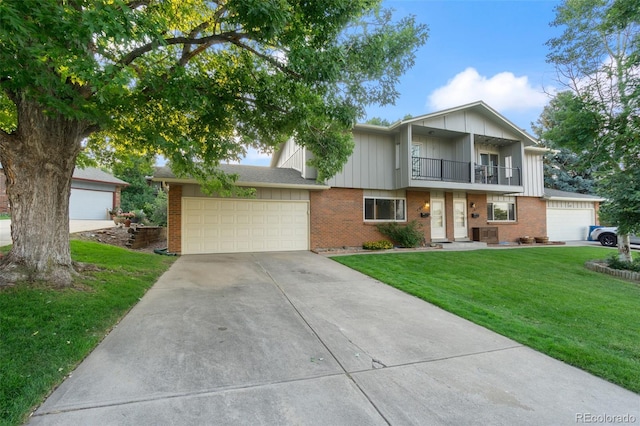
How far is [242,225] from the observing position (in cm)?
1097

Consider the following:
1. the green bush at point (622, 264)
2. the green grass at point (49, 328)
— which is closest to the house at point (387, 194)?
the green grass at point (49, 328)

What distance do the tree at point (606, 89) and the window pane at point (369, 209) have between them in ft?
22.0

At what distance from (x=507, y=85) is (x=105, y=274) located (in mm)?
17692

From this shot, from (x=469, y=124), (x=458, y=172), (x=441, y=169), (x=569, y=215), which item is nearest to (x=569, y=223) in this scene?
(x=569, y=215)

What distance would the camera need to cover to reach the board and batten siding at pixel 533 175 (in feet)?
50.8

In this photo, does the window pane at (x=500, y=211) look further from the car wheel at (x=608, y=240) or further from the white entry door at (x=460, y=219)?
the car wheel at (x=608, y=240)

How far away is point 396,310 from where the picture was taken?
15.6 ft

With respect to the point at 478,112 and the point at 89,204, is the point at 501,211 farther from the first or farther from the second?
the point at 89,204

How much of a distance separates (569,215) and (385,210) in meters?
12.6

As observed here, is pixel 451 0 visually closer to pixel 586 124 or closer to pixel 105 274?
pixel 586 124

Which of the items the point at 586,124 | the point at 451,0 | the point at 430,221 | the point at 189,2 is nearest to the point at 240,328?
the point at 189,2

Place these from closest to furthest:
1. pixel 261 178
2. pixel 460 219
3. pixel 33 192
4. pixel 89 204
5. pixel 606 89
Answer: pixel 33 192
pixel 606 89
pixel 261 178
pixel 460 219
pixel 89 204

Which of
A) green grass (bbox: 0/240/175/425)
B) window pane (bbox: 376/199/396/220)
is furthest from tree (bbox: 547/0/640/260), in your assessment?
green grass (bbox: 0/240/175/425)

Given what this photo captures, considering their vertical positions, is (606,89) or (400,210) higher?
(606,89)
